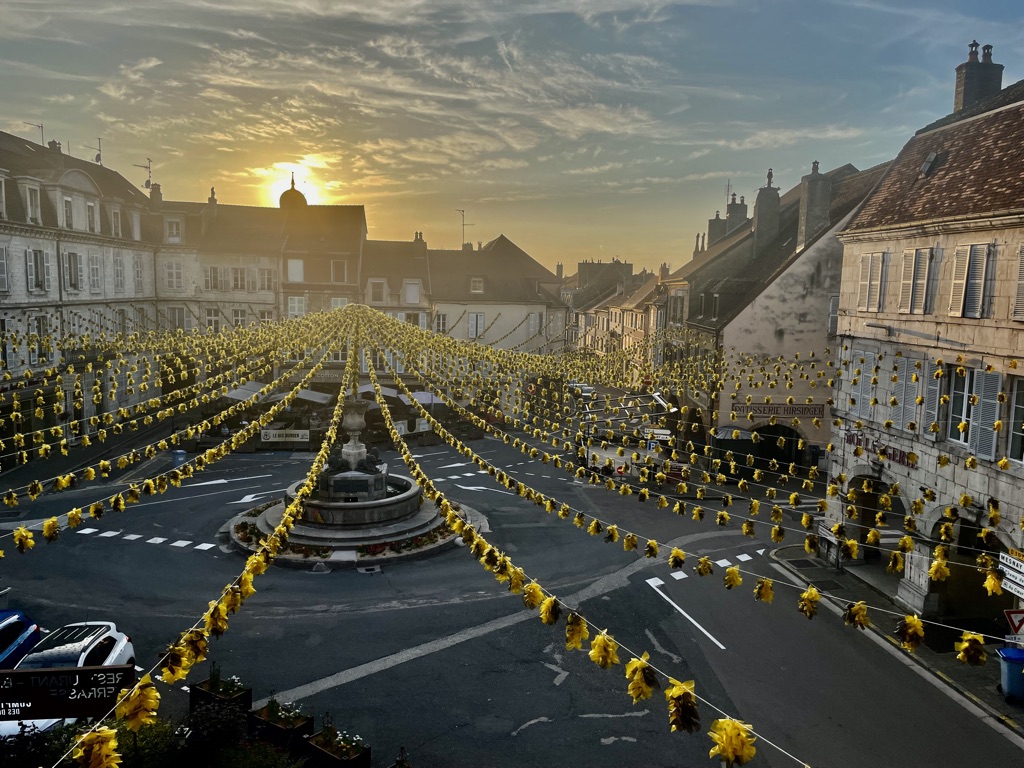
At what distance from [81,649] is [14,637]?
225cm

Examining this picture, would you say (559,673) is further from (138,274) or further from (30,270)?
(138,274)

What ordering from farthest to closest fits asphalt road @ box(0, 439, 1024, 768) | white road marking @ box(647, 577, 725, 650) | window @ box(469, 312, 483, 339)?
1. window @ box(469, 312, 483, 339)
2. white road marking @ box(647, 577, 725, 650)
3. asphalt road @ box(0, 439, 1024, 768)

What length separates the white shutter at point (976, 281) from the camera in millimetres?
17047

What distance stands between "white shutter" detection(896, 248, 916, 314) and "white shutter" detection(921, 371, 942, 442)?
203cm

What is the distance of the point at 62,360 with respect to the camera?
117 feet

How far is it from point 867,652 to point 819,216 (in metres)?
22.6

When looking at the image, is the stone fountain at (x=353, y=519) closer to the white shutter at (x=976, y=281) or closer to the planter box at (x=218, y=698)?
the planter box at (x=218, y=698)

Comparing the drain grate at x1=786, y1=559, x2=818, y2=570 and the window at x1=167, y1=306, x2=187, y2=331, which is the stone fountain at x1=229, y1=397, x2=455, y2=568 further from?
the window at x1=167, y1=306, x2=187, y2=331

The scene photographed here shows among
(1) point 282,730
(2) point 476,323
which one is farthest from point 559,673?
(2) point 476,323

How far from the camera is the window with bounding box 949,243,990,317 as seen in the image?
17062 millimetres

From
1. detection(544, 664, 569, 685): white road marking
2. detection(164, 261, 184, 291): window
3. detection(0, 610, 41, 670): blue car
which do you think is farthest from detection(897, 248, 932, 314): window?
detection(164, 261, 184, 291): window

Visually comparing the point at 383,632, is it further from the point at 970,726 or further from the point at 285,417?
the point at 285,417

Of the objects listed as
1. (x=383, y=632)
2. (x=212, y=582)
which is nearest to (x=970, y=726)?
(x=383, y=632)

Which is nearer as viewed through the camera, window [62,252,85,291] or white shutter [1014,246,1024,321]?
white shutter [1014,246,1024,321]
